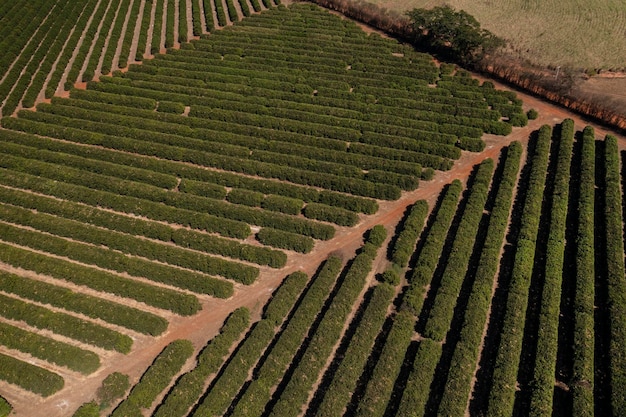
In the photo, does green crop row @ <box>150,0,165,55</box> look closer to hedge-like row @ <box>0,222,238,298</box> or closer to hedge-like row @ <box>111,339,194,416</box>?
hedge-like row @ <box>0,222,238,298</box>

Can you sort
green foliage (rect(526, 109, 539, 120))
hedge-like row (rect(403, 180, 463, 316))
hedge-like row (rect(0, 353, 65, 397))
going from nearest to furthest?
1. hedge-like row (rect(0, 353, 65, 397))
2. hedge-like row (rect(403, 180, 463, 316))
3. green foliage (rect(526, 109, 539, 120))

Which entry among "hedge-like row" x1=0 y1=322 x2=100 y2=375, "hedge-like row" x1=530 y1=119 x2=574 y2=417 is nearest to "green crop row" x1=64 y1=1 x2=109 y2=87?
"hedge-like row" x1=0 y1=322 x2=100 y2=375

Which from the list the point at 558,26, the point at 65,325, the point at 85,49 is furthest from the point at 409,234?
the point at 85,49

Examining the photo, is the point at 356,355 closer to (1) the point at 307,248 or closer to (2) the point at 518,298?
(1) the point at 307,248

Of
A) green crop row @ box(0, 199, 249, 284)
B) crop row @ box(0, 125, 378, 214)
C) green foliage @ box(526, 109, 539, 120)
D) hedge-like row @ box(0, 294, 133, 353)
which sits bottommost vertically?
hedge-like row @ box(0, 294, 133, 353)

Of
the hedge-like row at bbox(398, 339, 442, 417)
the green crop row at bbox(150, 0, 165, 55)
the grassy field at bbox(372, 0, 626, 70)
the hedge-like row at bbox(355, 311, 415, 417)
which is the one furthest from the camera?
the green crop row at bbox(150, 0, 165, 55)

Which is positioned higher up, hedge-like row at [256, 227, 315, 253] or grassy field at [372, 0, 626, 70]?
grassy field at [372, 0, 626, 70]
